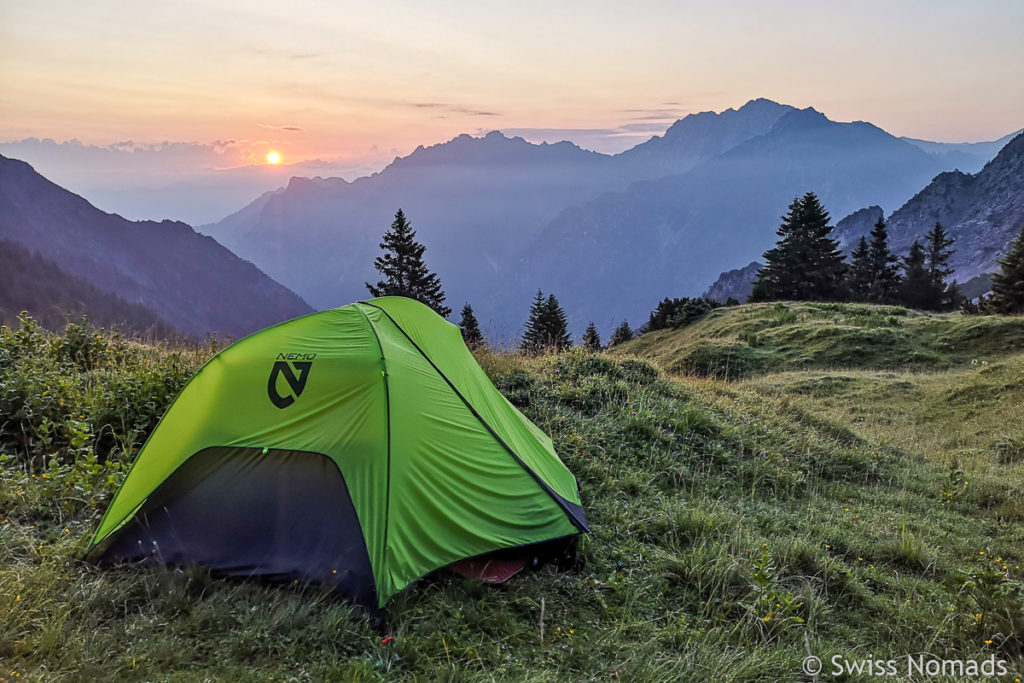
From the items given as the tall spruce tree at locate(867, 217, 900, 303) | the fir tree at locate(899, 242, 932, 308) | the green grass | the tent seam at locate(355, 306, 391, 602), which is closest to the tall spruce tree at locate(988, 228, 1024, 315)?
the green grass

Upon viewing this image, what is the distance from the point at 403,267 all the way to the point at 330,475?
149ft

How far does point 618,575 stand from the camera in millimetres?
4309

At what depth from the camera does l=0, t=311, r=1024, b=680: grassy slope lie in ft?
10.5

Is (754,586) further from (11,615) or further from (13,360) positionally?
(13,360)

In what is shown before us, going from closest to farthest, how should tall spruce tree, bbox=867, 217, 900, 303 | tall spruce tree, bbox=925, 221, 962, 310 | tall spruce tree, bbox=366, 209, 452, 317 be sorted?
tall spruce tree, bbox=366, 209, 452, 317 < tall spruce tree, bbox=925, 221, 962, 310 < tall spruce tree, bbox=867, 217, 900, 303

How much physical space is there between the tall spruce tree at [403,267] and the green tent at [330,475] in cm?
4209

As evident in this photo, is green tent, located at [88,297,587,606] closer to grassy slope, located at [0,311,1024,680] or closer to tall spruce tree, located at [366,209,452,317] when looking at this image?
grassy slope, located at [0,311,1024,680]

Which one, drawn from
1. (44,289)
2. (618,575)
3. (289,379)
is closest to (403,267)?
(289,379)

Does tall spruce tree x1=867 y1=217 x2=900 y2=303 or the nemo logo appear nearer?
the nemo logo

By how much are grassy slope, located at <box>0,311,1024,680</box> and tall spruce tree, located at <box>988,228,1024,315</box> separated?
105ft

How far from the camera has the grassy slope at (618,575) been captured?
3207 millimetres

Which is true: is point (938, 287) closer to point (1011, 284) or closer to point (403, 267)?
point (1011, 284)

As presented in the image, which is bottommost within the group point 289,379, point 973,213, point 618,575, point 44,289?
point 44,289

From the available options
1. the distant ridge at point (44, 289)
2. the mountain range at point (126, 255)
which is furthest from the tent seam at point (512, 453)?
the mountain range at point (126, 255)
